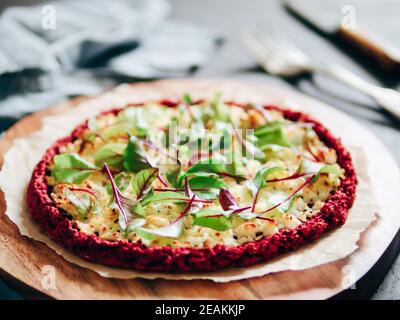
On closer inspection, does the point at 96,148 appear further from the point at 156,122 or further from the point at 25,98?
the point at 25,98

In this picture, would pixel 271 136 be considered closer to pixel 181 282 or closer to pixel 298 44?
pixel 181 282

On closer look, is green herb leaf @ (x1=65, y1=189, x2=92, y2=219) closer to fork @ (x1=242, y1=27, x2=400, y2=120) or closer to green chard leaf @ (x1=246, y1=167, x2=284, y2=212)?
green chard leaf @ (x1=246, y1=167, x2=284, y2=212)

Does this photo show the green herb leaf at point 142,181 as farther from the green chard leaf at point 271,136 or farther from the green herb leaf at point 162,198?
the green chard leaf at point 271,136

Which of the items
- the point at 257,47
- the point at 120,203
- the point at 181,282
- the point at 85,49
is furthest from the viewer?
the point at 257,47

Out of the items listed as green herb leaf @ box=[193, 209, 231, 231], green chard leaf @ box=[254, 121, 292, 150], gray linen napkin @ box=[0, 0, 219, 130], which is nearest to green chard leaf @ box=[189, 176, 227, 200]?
green herb leaf @ box=[193, 209, 231, 231]

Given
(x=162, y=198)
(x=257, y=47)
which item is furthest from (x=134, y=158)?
(x=257, y=47)

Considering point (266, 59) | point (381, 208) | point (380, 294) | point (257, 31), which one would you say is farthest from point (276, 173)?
point (257, 31)

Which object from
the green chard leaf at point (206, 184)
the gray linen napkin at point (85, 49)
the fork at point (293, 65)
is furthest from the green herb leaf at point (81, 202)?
the fork at point (293, 65)
